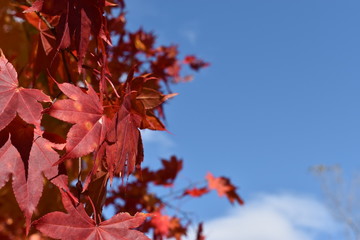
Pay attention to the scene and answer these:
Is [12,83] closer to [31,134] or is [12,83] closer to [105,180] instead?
[31,134]

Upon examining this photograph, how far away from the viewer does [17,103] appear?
79 cm

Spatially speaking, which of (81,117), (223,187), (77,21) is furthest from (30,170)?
(223,187)

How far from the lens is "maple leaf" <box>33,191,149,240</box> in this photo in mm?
789

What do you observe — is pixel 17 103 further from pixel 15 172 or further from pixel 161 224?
pixel 161 224

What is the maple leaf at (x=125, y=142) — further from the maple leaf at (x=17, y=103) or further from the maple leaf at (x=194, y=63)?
the maple leaf at (x=194, y=63)

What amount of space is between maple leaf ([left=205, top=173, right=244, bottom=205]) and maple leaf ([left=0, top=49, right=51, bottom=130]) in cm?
201

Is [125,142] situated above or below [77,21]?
below

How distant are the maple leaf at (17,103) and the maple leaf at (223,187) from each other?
2.01m

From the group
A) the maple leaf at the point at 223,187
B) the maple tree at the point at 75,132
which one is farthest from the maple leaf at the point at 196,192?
the maple tree at the point at 75,132

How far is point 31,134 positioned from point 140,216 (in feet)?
0.83

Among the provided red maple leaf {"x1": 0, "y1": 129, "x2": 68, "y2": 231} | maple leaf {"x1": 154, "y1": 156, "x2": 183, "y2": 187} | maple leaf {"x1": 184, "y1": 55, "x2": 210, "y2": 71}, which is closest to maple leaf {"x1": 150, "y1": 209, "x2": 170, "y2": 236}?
maple leaf {"x1": 154, "y1": 156, "x2": 183, "y2": 187}

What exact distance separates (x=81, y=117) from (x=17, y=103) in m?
0.11

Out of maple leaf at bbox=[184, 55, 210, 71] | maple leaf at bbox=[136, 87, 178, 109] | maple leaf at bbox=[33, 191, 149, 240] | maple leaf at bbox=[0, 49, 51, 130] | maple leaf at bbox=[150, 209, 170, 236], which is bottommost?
maple leaf at bbox=[33, 191, 149, 240]

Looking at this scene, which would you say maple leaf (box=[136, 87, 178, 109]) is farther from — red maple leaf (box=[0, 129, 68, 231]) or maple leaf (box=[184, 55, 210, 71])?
maple leaf (box=[184, 55, 210, 71])
